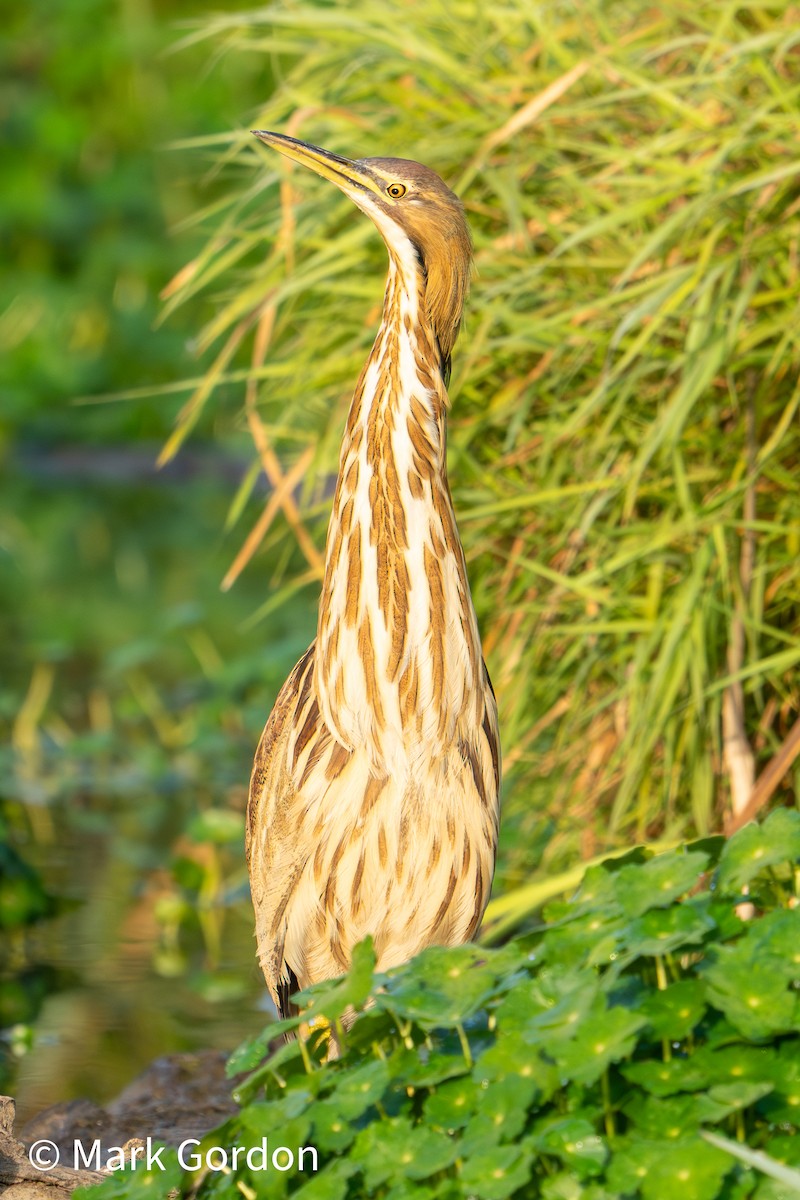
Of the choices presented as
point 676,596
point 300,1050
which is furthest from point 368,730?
point 676,596

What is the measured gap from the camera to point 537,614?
11.1 ft

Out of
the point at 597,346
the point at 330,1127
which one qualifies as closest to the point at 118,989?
the point at 597,346

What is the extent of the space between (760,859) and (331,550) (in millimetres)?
793

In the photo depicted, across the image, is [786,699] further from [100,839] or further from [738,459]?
[100,839]

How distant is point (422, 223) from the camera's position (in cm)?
228

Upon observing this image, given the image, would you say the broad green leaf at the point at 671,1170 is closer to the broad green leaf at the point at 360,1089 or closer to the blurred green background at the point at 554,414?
the broad green leaf at the point at 360,1089

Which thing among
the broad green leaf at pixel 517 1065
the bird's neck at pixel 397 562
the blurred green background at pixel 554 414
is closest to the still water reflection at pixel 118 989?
the blurred green background at pixel 554 414

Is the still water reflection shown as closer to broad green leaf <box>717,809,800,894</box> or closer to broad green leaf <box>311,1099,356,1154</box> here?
broad green leaf <box>311,1099,356,1154</box>

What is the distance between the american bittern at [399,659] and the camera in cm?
227

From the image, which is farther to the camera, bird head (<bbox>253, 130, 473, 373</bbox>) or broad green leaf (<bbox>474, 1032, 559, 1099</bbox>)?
bird head (<bbox>253, 130, 473, 373</bbox>)

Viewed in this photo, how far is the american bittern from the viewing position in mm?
2266

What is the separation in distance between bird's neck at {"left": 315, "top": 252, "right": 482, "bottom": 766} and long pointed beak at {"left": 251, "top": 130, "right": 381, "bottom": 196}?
4.5 inches

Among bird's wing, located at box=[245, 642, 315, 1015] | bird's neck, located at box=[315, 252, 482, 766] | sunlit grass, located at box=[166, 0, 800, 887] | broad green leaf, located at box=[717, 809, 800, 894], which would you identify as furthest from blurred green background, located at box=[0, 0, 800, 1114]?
broad green leaf, located at box=[717, 809, 800, 894]

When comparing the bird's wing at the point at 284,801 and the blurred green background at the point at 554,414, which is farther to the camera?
the blurred green background at the point at 554,414
